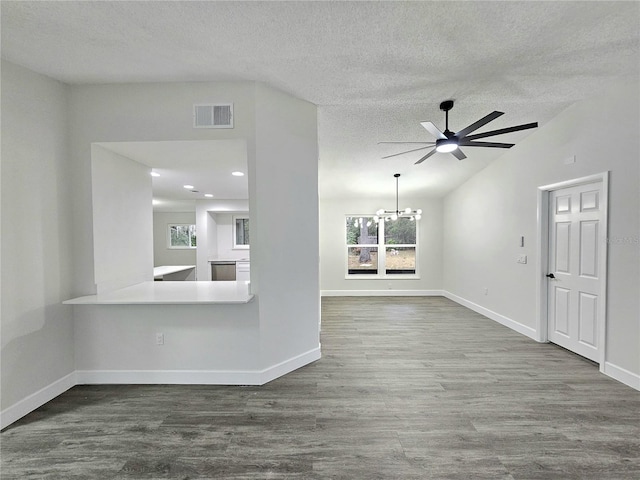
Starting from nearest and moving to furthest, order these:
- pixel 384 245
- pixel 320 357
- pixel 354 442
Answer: pixel 354 442 → pixel 320 357 → pixel 384 245

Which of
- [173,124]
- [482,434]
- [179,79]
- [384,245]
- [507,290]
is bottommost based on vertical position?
[482,434]

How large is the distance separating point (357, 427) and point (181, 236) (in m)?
8.85

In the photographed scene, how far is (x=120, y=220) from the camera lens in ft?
10.2

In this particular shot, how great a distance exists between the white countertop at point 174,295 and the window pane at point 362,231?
14.4ft

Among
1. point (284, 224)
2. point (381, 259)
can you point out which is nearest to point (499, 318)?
point (381, 259)

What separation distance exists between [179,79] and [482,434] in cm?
386

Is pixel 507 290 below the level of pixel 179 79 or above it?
below

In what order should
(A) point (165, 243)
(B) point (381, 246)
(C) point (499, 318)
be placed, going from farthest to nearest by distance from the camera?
A: (A) point (165, 243)
(B) point (381, 246)
(C) point (499, 318)

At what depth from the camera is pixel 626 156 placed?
2.73 metres

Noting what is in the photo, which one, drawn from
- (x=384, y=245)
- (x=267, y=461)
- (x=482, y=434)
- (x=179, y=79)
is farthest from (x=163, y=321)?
(x=384, y=245)

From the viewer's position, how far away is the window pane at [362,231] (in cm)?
724

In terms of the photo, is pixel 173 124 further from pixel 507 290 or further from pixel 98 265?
pixel 507 290

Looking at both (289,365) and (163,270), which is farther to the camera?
(163,270)

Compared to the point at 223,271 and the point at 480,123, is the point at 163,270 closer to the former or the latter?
the point at 223,271
